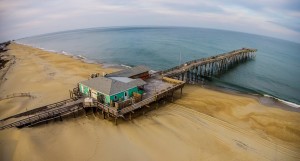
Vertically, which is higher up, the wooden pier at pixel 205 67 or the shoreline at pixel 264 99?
the wooden pier at pixel 205 67

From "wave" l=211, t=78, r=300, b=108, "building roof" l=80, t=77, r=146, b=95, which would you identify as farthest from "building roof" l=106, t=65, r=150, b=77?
"wave" l=211, t=78, r=300, b=108

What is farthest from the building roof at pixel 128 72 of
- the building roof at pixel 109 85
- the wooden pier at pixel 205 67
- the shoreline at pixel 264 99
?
the shoreline at pixel 264 99

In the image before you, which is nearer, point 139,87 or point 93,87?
point 93,87

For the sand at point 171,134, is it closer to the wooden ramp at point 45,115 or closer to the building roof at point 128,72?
the wooden ramp at point 45,115

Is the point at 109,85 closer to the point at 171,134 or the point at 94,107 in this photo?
the point at 94,107

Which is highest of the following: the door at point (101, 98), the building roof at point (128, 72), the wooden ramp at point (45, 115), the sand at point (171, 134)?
the building roof at point (128, 72)

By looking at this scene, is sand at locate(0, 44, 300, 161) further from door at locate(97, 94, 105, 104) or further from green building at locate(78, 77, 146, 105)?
green building at locate(78, 77, 146, 105)

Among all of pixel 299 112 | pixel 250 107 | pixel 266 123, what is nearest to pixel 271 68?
pixel 299 112

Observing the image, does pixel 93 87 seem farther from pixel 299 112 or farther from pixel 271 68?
pixel 271 68
